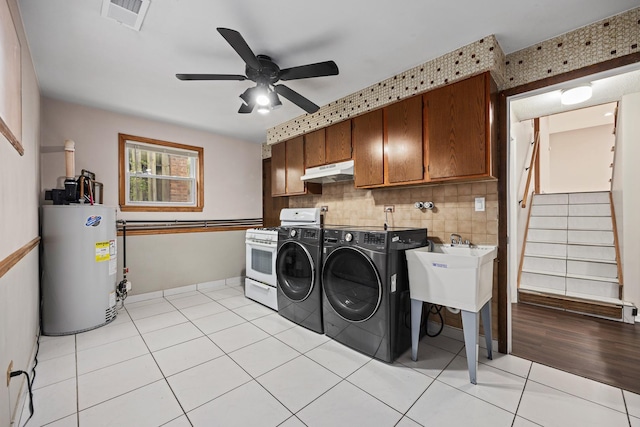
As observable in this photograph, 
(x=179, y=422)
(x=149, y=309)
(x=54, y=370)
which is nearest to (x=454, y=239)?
(x=179, y=422)

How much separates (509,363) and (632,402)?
Answer: 620 millimetres

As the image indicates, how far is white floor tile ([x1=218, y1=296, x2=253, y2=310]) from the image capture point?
10.9 ft

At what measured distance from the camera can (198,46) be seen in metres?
2.08

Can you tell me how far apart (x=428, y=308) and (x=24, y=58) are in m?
3.81

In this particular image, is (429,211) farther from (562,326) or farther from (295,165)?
(295,165)

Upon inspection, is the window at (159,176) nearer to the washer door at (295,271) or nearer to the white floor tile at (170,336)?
the white floor tile at (170,336)

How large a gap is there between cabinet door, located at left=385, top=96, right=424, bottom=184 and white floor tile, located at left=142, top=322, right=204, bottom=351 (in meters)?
2.41

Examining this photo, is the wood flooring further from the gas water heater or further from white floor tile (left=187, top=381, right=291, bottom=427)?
the gas water heater

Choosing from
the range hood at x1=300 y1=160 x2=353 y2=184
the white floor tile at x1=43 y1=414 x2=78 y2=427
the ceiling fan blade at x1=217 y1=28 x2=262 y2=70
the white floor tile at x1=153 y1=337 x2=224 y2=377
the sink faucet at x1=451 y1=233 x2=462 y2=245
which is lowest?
the white floor tile at x1=153 y1=337 x2=224 y2=377

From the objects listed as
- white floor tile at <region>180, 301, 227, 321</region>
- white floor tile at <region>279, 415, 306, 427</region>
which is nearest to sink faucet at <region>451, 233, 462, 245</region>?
white floor tile at <region>279, 415, 306, 427</region>

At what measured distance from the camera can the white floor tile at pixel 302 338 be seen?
7.62 feet

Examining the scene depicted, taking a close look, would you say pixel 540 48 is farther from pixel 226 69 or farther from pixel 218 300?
pixel 218 300

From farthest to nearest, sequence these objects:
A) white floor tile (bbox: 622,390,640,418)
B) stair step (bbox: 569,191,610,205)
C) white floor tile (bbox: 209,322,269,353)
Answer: stair step (bbox: 569,191,610,205) < white floor tile (bbox: 209,322,269,353) < white floor tile (bbox: 622,390,640,418)

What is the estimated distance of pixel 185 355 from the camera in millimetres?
2174
